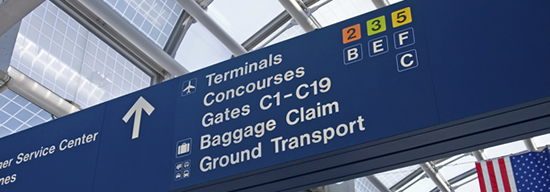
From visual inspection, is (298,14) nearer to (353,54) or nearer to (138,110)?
(138,110)

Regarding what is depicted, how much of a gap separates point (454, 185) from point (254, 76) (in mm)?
16379

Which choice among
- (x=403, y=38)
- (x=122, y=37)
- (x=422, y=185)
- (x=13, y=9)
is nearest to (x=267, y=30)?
(x=122, y=37)

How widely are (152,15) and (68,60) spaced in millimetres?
1790

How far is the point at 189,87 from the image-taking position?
4.92 meters

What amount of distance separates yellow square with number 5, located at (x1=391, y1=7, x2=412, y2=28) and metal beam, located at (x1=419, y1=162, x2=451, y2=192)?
47.4ft

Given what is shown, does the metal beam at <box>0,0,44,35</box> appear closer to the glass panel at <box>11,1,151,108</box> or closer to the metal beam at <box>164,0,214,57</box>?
the glass panel at <box>11,1,151,108</box>

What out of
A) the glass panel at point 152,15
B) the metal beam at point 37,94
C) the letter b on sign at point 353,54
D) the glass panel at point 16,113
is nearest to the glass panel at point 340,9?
the glass panel at point 152,15

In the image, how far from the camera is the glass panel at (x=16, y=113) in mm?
9570

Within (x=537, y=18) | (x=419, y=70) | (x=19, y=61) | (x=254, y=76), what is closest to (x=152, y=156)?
(x=254, y=76)

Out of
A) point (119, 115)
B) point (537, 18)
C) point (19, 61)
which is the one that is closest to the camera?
point (537, 18)

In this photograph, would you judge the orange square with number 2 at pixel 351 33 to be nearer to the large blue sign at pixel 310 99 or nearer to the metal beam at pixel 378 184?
the large blue sign at pixel 310 99

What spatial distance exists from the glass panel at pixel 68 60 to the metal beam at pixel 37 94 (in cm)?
13

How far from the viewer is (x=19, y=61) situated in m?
9.34

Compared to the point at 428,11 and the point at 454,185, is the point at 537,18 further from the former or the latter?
the point at 454,185
